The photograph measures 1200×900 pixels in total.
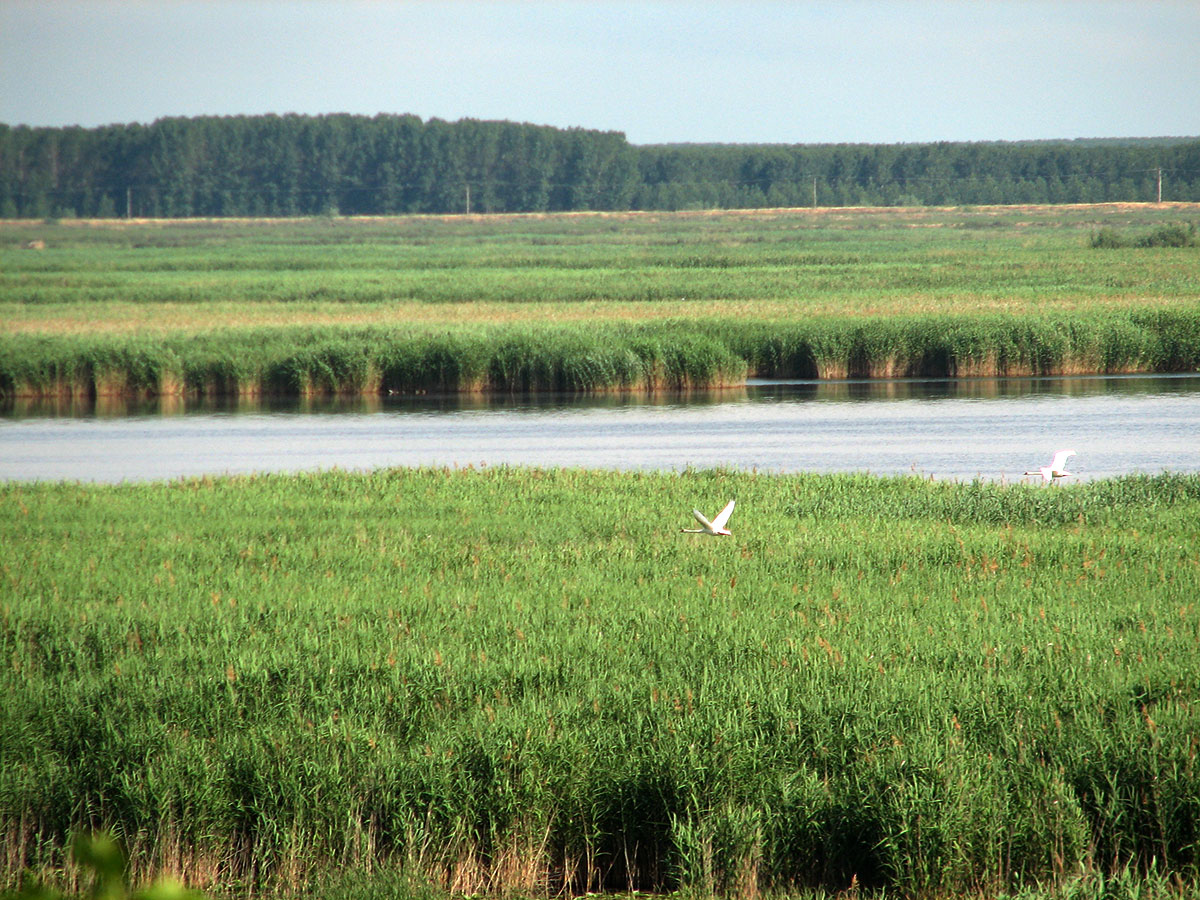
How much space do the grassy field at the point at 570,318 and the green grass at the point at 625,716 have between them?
6867 millimetres

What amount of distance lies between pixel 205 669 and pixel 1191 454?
17.7 meters

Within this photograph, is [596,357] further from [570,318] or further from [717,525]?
[717,525]

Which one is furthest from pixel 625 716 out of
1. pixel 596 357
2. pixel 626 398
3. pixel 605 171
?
pixel 605 171

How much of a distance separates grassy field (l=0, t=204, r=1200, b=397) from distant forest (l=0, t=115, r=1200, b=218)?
7.09 meters

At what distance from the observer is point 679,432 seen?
26.1 m

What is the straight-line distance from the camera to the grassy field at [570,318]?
3509 centimetres

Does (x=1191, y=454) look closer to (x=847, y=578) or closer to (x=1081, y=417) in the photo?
(x=1081, y=417)

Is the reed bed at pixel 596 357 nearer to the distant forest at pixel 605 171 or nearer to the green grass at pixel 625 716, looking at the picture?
the distant forest at pixel 605 171

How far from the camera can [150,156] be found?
2569 cm

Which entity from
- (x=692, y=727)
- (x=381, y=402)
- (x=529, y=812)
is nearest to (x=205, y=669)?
(x=529, y=812)

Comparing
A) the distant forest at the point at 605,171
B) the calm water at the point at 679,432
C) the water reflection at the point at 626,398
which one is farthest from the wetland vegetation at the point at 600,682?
the distant forest at the point at 605,171

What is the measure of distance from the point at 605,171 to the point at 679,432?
11580 cm

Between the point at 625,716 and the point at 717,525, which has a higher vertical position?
the point at 717,525

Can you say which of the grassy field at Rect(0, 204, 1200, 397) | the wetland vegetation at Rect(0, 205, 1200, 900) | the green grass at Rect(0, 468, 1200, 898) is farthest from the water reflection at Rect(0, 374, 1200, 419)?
the green grass at Rect(0, 468, 1200, 898)
